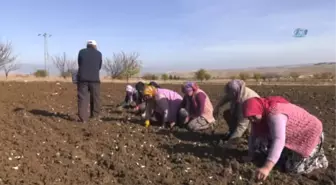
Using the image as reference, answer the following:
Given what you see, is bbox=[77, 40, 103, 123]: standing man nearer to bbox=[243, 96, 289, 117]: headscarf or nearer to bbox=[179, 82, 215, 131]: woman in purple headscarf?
bbox=[179, 82, 215, 131]: woman in purple headscarf

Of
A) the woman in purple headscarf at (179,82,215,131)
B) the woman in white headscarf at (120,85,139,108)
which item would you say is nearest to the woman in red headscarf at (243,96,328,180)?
the woman in purple headscarf at (179,82,215,131)

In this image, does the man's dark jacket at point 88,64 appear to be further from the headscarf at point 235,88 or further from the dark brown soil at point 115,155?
the headscarf at point 235,88

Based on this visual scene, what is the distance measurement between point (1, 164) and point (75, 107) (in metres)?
6.88

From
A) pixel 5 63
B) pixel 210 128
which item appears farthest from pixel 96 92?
pixel 5 63

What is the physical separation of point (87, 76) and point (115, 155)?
3267 millimetres

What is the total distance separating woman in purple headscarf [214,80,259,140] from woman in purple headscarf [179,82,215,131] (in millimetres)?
795

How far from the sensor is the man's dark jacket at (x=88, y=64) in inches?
364

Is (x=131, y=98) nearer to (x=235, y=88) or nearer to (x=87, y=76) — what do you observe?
(x=87, y=76)

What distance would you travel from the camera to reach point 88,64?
365 inches

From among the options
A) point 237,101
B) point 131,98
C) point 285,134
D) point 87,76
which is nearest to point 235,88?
point 237,101

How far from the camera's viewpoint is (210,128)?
859 cm

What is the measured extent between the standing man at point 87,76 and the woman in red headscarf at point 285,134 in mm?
4259

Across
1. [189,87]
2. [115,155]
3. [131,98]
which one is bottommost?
[115,155]

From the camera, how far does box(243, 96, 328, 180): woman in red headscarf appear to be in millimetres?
4895
